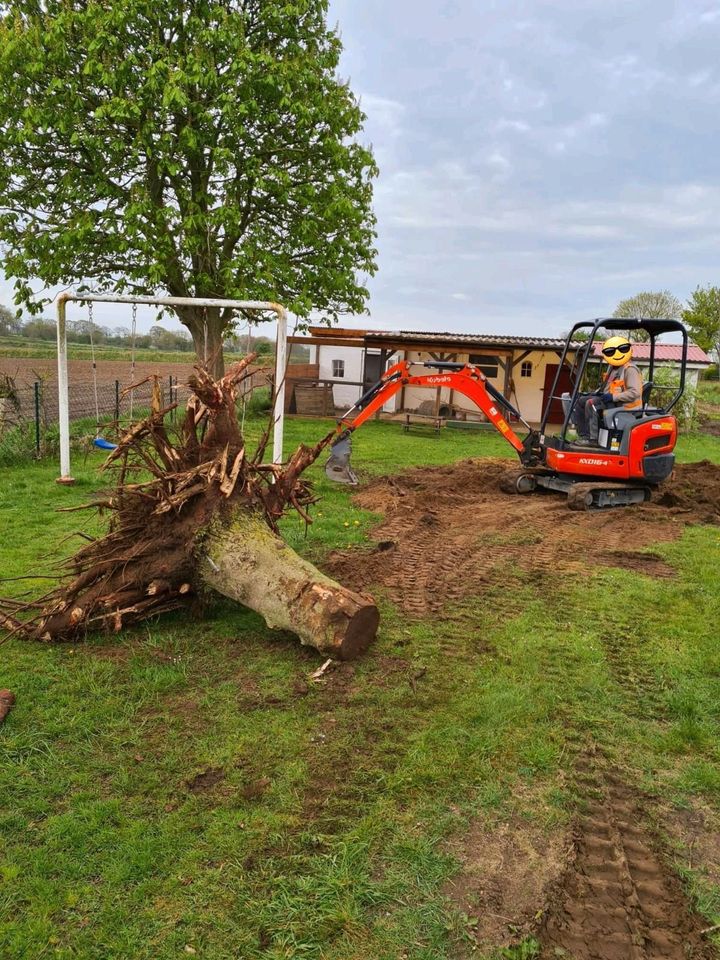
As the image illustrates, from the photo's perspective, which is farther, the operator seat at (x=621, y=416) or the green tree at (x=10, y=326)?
the green tree at (x=10, y=326)

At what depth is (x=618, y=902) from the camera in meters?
2.67

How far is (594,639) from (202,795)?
3.09 m

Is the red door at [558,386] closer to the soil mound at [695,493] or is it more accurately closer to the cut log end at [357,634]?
the soil mound at [695,493]

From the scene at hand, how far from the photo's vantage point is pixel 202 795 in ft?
10.4

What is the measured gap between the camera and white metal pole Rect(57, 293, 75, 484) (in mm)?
9180

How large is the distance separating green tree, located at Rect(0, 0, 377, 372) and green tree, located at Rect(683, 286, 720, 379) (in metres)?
30.5

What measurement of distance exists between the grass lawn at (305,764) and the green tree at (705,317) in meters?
38.4

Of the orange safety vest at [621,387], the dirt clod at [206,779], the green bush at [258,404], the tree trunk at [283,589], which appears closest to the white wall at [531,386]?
the green bush at [258,404]

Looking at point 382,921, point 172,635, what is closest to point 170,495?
point 172,635

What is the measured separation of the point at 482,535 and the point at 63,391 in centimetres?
587

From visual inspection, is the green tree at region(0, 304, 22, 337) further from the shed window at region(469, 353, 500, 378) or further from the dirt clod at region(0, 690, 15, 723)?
the shed window at region(469, 353, 500, 378)

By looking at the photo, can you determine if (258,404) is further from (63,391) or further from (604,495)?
(604,495)

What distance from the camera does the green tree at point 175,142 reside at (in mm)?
12516

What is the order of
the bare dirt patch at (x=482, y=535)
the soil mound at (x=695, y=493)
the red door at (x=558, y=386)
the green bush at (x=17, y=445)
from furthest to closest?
the red door at (x=558, y=386), the green bush at (x=17, y=445), the soil mound at (x=695, y=493), the bare dirt patch at (x=482, y=535)
